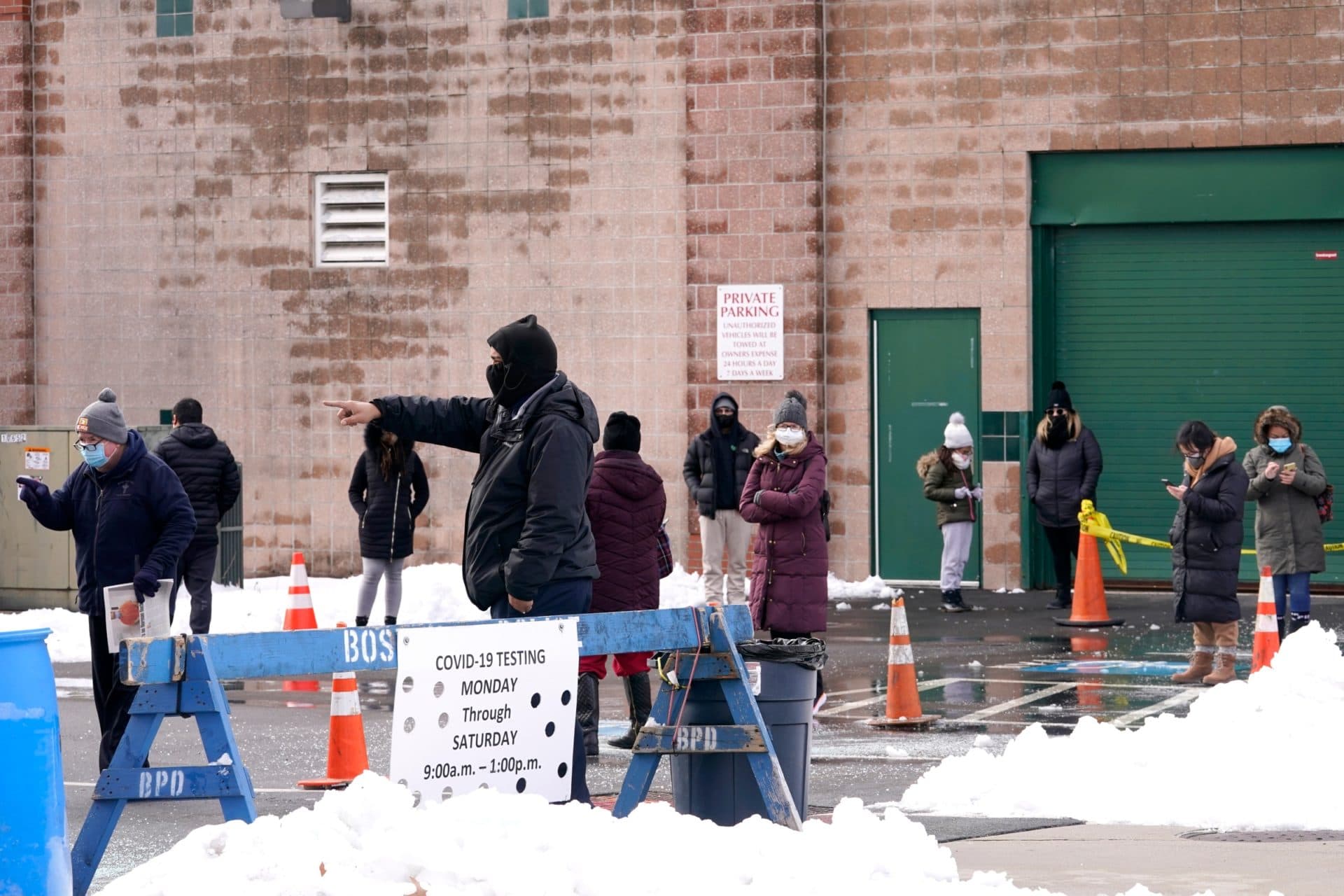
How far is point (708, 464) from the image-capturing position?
65.0 feet

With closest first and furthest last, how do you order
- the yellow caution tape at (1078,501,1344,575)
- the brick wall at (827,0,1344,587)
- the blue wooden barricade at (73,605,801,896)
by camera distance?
the blue wooden barricade at (73,605,801,896) → the yellow caution tape at (1078,501,1344,575) → the brick wall at (827,0,1344,587)

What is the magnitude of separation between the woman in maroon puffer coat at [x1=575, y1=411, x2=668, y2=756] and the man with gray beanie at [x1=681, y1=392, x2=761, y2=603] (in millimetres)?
7044

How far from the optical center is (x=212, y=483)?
16.6 meters

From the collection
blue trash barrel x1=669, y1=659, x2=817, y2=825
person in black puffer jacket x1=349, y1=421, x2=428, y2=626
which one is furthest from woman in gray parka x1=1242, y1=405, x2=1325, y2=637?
blue trash barrel x1=669, y1=659, x2=817, y2=825

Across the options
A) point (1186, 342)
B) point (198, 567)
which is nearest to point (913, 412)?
point (1186, 342)

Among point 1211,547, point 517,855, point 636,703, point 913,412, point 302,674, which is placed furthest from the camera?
point 913,412

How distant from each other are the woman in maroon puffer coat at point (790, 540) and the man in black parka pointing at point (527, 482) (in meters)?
4.18

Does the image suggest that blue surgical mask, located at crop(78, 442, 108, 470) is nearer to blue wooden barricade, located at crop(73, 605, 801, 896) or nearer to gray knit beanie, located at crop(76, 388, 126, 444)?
gray knit beanie, located at crop(76, 388, 126, 444)

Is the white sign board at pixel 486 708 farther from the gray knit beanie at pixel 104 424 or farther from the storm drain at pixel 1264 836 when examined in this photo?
the gray knit beanie at pixel 104 424

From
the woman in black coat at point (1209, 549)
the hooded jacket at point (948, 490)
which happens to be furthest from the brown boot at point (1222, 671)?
the hooded jacket at point (948, 490)

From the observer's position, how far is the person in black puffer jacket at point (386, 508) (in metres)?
17.4

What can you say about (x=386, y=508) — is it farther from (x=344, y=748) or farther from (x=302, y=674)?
(x=302, y=674)

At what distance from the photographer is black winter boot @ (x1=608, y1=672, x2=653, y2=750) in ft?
39.8

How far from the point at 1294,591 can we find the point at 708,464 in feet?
19.2
